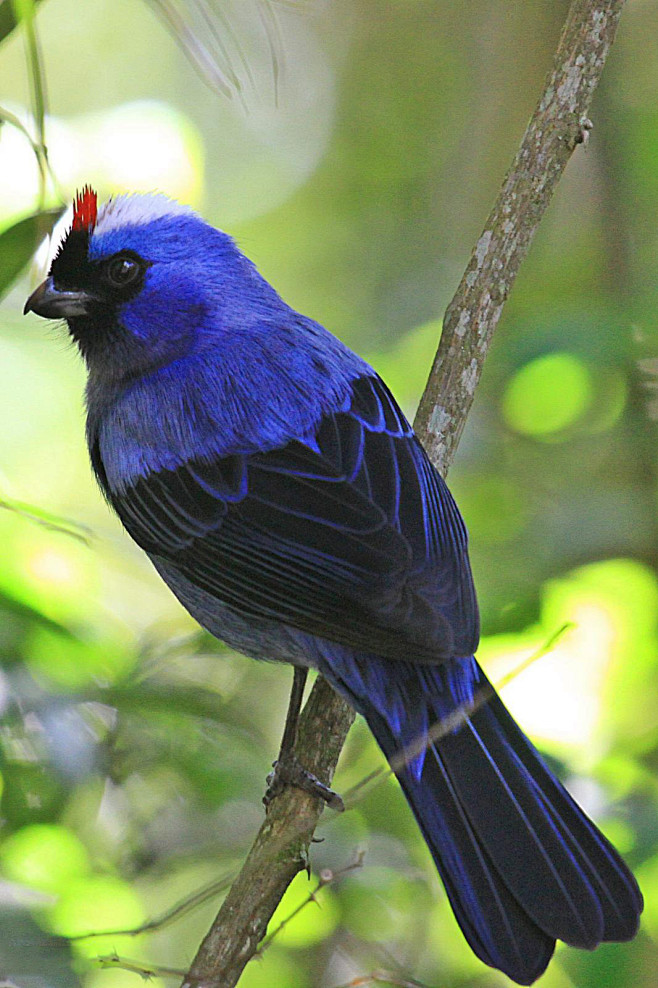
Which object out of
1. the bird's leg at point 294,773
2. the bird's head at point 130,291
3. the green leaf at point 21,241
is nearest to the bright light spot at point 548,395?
the bird's head at point 130,291

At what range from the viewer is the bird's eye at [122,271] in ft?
9.70

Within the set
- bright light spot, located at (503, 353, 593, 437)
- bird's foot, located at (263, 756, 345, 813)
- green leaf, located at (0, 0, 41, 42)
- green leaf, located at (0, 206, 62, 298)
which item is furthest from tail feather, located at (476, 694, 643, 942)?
green leaf, located at (0, 0, 41, 42)

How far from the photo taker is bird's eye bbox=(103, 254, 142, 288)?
9.70ft

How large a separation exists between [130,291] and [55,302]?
21cm

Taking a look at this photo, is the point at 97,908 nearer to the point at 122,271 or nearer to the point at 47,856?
the point at 47,856

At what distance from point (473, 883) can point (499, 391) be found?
1854 mm

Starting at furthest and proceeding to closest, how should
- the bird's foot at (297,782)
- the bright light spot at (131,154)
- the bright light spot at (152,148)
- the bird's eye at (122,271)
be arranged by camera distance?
the bright light spot at (152,148) < the bright light spot at (131,154) < the bird's eye at (122,271) < the bird's foot at (297,782)

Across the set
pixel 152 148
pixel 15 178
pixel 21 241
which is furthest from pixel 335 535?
pixel 152 148

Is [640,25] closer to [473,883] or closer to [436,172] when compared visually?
[436,172]

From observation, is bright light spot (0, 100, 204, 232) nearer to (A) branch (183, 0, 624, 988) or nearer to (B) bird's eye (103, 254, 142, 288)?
(B) bird's eye (103, 254, 142, 288)

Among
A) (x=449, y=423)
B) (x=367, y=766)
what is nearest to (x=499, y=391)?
(x=449, y=423)

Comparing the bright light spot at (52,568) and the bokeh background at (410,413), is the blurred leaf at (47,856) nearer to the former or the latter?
the bokeh background at (410,413)

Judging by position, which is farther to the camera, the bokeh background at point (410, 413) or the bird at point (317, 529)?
the bokeh background at point (410, 413)

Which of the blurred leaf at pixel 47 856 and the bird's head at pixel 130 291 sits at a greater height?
the bird's head at pixel 130 291
